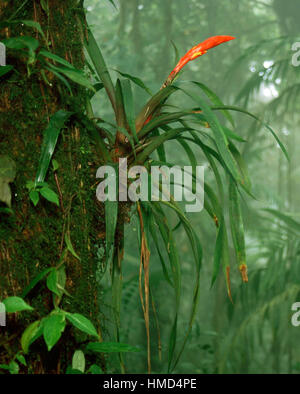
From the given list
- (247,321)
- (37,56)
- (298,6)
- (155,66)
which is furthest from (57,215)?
(155,66)

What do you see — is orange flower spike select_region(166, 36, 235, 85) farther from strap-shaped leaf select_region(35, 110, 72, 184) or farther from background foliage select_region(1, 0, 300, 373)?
strap-shaped leaf select_region(35, 110, 72, 184)

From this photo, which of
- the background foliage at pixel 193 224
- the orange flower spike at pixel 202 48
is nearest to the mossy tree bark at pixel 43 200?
the background foliage at pixel 193 224

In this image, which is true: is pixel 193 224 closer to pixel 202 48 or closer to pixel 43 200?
pixel 202 48

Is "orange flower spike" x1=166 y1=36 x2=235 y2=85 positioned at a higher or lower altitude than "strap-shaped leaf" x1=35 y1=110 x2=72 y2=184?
higher

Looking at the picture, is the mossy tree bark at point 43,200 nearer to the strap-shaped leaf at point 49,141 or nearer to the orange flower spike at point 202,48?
the strap-shaped leaf at point 49,141

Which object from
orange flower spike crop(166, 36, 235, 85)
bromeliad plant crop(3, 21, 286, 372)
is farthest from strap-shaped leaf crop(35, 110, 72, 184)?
orange flower spike crop(166, 36, 235, 85)

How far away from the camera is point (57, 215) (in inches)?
24.3

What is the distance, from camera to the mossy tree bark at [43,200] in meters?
0.57

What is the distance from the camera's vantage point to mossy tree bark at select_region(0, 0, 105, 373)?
22.5 inches

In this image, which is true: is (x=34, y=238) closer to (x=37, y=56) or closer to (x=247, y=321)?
(x=37, y=56)

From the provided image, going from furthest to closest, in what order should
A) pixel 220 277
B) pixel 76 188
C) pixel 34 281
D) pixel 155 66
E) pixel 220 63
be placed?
pixel 220 63 < pixel 155 66 < pixel 220 277 < pixel 76 188 < pixel 34 281

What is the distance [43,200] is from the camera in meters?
0.60
